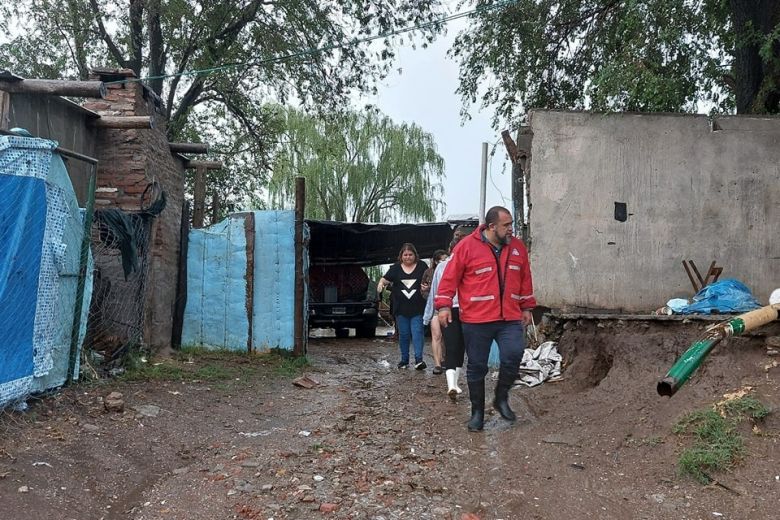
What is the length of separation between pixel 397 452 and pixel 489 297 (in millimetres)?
1457

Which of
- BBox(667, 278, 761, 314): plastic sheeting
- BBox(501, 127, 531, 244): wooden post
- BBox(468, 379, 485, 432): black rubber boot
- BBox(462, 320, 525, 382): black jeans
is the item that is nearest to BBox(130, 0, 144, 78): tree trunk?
BBox(501, 127, 531, 244): wooden post

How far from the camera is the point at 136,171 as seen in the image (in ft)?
26.2

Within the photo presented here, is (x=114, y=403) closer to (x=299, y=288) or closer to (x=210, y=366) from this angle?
(x=210, y=366)

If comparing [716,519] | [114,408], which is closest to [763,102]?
[716,519]

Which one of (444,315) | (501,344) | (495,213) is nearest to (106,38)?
(495,213)

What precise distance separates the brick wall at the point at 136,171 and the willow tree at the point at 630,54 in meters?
5.45

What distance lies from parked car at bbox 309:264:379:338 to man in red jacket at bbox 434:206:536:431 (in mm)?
9842

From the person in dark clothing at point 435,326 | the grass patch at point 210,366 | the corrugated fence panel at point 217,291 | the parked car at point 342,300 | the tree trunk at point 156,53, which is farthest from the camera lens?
the parked car at point 342,300

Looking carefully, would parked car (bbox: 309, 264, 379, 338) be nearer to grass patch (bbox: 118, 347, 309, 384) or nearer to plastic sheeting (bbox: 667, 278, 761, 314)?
grass patch (bbox: 118, 347, 309, 384)

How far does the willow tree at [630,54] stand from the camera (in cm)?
745

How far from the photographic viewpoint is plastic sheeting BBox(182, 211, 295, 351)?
9.20 metres

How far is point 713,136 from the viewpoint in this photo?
795 centimetres

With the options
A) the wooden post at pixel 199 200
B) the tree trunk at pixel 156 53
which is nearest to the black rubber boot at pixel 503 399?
the wooden post at pixel 199 200

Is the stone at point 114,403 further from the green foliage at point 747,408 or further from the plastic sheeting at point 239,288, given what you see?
the green foliage at point 747,408
